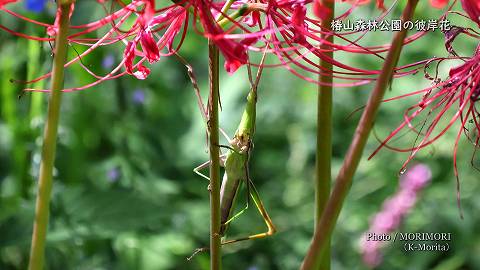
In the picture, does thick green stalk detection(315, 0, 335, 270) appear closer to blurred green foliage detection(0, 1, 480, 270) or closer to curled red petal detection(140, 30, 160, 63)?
curled red petal detection(140, 30, 160, 63)

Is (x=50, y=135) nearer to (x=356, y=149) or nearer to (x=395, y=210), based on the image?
(x=356, y=149)

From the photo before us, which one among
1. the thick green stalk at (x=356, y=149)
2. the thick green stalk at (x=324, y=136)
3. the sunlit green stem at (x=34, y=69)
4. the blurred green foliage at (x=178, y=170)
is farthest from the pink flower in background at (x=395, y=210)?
the thick green stalk at (x=356, y=149)

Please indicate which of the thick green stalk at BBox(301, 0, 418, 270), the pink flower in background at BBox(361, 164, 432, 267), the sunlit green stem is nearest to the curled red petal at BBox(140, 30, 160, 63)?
the thick green stalk at BBox(301, 0, 418, 270)

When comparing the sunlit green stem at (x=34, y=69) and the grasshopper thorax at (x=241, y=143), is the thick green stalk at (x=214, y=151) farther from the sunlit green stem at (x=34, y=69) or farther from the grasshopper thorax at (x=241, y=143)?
the sunlit green stem at (x=34, y=69)

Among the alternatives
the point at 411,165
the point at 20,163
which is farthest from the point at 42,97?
the point at 411,165

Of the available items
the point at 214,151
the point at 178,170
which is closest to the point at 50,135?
the point at 214,151

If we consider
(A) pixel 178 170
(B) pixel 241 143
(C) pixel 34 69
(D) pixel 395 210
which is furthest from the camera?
(A) pixel 178 170

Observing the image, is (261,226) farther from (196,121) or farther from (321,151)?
(321,151)
